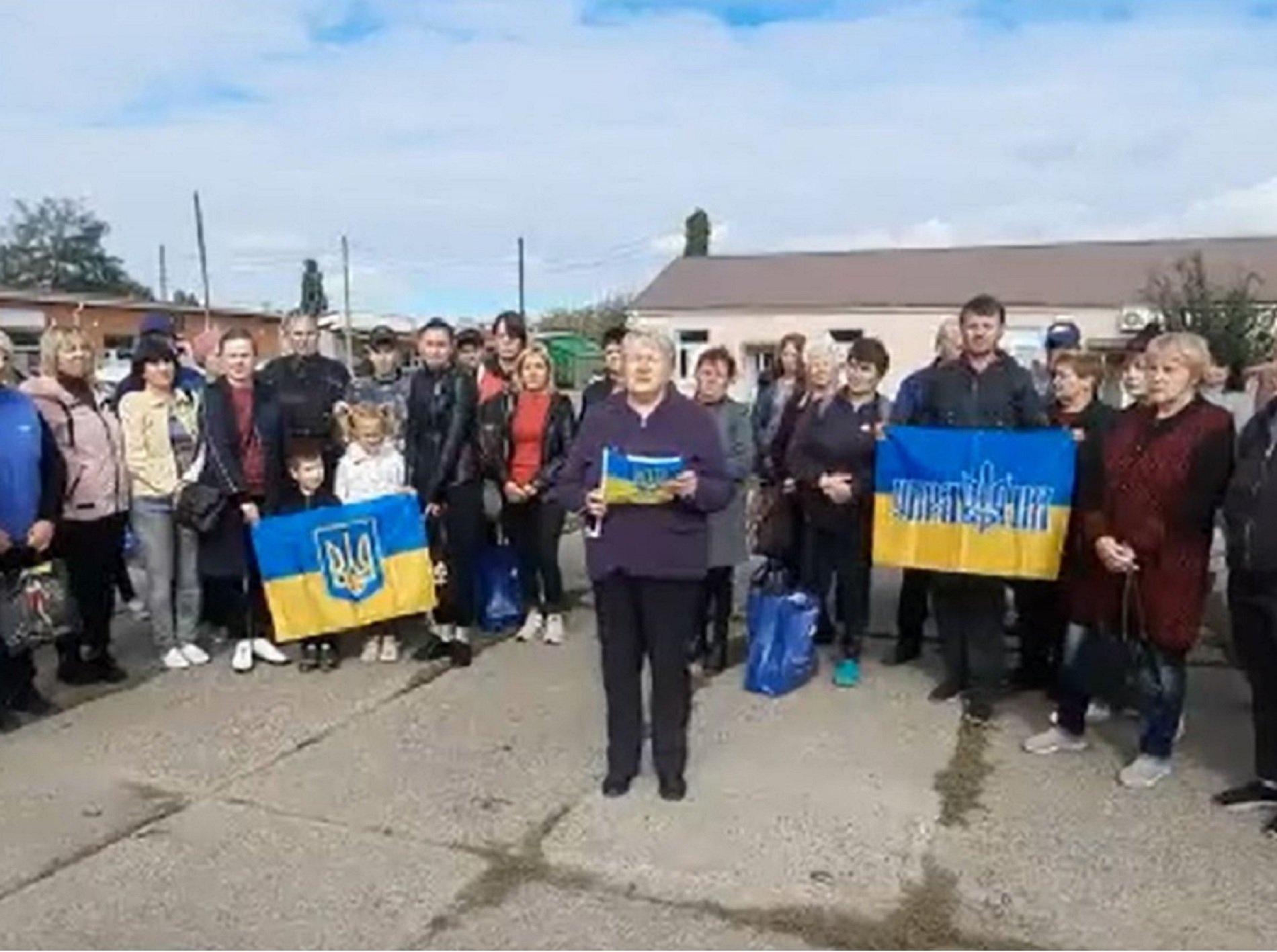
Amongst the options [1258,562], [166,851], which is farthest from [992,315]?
[166,851]

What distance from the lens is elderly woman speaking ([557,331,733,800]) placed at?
14.3 feet

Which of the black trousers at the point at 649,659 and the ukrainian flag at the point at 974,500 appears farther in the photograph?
the ukrainian flag at the point at 974,500

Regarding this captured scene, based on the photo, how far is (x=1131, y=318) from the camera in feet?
102

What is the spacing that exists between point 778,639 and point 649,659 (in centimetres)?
151

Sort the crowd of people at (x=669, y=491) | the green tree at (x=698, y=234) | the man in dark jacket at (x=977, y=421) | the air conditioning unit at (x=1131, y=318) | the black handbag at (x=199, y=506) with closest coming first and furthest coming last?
the crowd of people at (x=669, y=491)
the man in dark jacket at (x=977, y=421)
the black handbag at (x=199, y=506)
the air conditioning unit at (x=1131, y=318)
the green tree at (x=698, y=234)

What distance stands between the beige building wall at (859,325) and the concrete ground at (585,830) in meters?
28.6

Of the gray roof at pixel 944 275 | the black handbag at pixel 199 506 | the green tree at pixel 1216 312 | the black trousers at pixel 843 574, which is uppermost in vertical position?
the gray roof at pixel 944 275

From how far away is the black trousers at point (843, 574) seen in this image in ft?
19.7

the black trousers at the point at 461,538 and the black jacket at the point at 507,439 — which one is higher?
the black jacket at the point at 507,439

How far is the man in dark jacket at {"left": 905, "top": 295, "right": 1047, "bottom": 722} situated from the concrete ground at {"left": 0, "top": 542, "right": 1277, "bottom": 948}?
236 millimetres

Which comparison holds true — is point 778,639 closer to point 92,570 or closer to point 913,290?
point 92,570

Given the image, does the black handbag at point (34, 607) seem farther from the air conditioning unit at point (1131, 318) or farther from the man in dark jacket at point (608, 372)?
the air conditioning unit at point (1131, 318)

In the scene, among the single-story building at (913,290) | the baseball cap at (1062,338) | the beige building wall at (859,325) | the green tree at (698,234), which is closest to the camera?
the baseball cap at (1062,338)

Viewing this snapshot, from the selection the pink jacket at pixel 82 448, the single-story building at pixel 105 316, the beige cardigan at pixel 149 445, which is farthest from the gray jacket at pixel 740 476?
the single-story building at pixel 105 316
